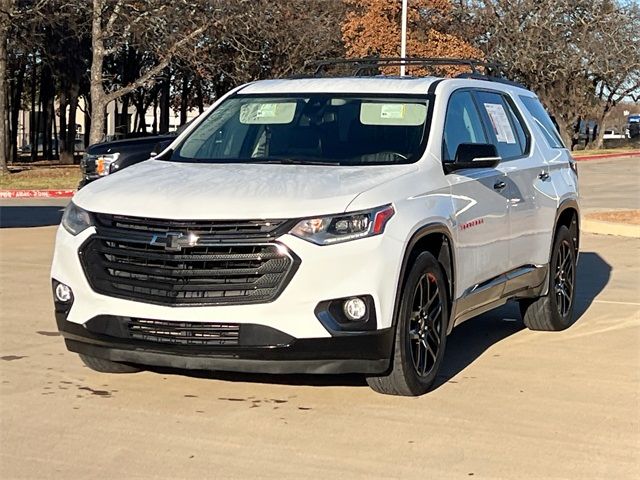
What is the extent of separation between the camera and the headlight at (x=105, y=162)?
49.2 ft

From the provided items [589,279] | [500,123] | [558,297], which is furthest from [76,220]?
[589,279]

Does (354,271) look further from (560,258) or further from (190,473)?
(560,258)

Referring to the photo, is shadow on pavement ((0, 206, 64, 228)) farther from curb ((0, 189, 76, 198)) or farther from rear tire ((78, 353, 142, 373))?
rear tire ((78, 353, 142, 373))

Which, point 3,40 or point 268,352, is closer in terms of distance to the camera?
point 268,352

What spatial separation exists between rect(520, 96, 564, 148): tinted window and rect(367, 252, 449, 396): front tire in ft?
9.27

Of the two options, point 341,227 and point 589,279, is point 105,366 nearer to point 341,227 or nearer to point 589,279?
point 341,227

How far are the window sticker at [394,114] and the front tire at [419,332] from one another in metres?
1.12

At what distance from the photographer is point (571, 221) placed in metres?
9.24

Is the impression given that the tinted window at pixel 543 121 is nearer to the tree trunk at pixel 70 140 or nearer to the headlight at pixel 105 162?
the headlight at pixel 105 162

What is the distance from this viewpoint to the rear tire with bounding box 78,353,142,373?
264 inches

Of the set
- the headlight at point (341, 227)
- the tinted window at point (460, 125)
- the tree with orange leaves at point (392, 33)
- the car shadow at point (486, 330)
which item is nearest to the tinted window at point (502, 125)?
the tinted window at point (460, 125)

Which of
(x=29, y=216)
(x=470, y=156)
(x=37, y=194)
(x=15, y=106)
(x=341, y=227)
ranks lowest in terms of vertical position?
(x=15, y=106)

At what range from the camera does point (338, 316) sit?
5.75 meters

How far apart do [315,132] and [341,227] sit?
1.59 meters
